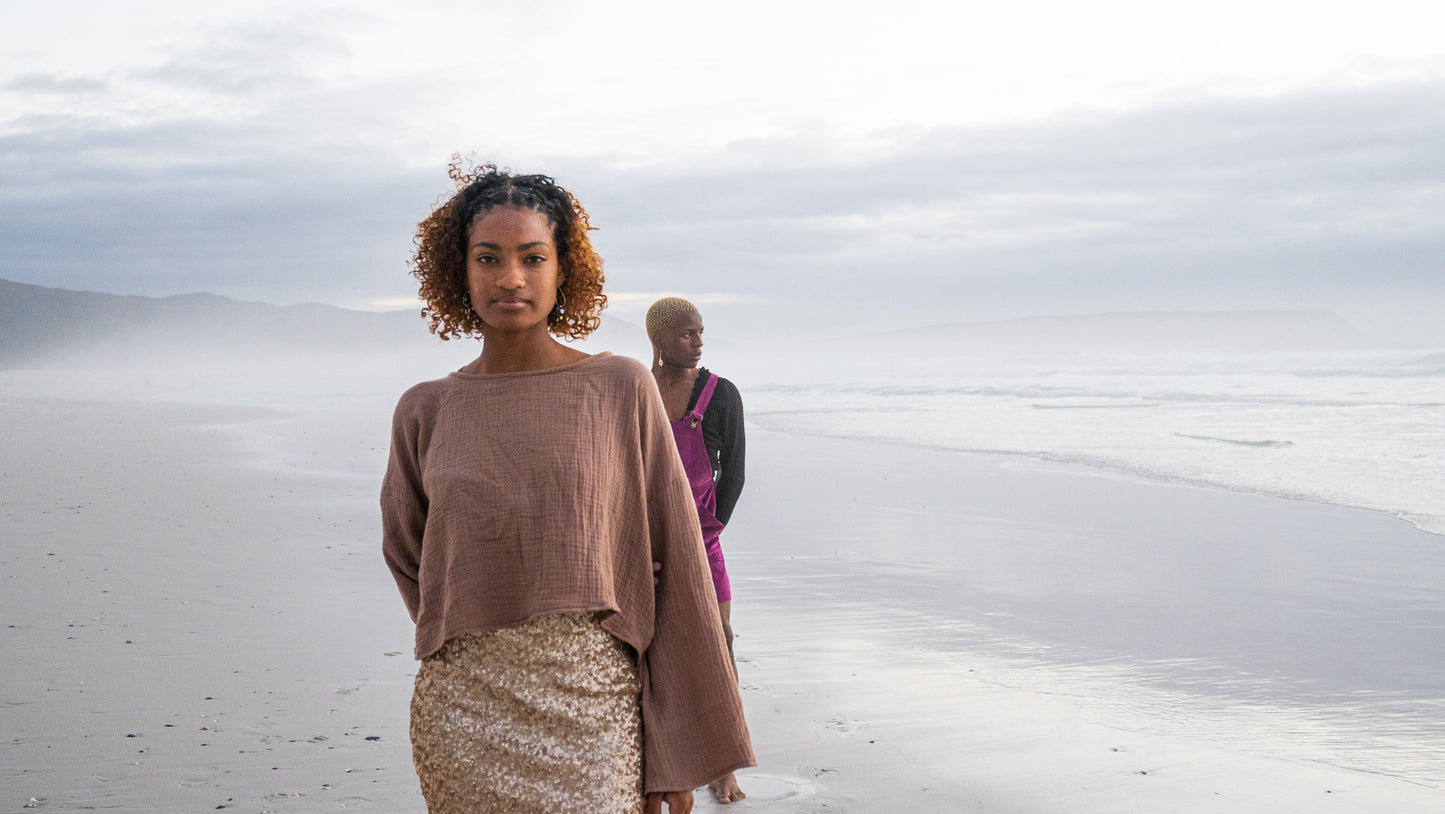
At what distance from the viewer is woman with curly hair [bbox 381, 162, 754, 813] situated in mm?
1840

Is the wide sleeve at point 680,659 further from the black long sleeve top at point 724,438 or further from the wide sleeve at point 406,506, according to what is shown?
the black long sleeve top at point 724,438

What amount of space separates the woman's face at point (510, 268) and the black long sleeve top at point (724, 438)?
208cm

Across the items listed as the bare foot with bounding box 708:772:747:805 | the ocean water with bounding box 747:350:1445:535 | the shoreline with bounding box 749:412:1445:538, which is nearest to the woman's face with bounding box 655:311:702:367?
the bare foot with bounding box 708:772:747:805

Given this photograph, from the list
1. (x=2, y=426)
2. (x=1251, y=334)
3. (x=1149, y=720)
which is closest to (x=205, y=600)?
(x=1149, y=720)

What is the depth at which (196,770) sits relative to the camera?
4164mm

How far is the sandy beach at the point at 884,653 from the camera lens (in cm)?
418

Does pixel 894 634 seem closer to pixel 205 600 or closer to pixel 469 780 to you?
pixel 205 600

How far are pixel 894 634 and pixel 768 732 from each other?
6.27 feet

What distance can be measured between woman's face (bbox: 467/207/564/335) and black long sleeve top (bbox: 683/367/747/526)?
6.83ft

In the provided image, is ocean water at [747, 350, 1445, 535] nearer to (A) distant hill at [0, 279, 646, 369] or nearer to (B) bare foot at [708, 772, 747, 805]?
(B) bare foot at [708, 772, 747, 805]

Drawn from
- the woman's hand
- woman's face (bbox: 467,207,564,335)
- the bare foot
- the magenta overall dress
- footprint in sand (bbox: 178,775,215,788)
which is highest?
woman's face (bbox: 467,207,564,335)

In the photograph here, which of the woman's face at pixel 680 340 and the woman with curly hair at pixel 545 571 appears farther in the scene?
the woman's face at pixel 680 340

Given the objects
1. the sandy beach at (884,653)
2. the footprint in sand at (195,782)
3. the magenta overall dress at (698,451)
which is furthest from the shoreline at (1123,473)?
the footprint in sand at (195,782)

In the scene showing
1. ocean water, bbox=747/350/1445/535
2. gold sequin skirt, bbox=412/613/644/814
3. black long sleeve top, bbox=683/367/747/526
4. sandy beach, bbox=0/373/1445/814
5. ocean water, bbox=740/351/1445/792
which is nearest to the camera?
gold sequin skirt, bbox=412/613/644/814
